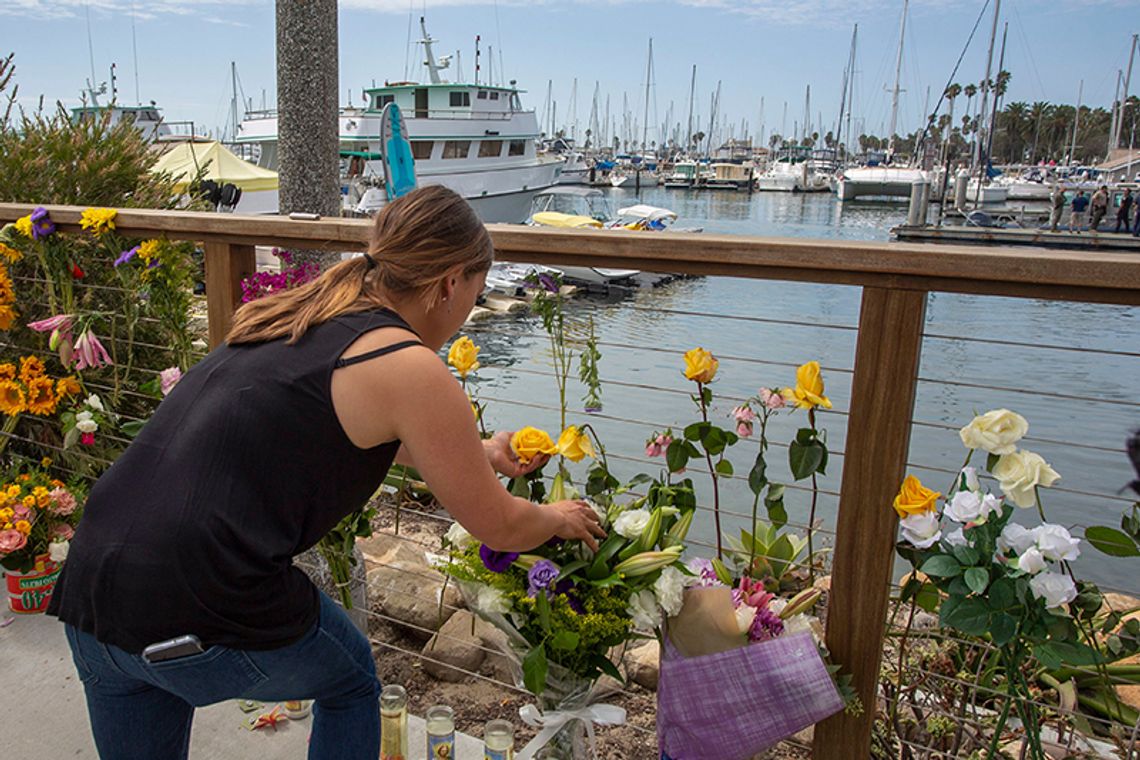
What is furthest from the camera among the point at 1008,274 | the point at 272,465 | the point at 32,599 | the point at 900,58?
the point at 900,58

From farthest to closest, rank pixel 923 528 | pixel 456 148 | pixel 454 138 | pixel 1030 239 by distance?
pixel 456 148 < pixel 454 138 < pixel 1030 239 < pixel 923 528

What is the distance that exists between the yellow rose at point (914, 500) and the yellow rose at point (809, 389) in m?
0.21

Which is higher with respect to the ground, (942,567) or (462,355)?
(462,355)

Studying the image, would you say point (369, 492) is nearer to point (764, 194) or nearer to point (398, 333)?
point (398, 333)

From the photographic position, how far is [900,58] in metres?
48.1

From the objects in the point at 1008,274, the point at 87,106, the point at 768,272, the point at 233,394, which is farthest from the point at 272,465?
the point at 87,106

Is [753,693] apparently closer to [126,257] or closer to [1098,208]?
[126,257]

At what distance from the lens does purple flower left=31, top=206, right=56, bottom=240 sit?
2.82 meters

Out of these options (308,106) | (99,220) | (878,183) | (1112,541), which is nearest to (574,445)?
(1112,541)

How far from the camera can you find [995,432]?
5.18ft

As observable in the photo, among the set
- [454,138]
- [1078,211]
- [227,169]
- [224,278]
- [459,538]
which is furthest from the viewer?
[1078,211]

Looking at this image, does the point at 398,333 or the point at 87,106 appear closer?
the point at 398,333

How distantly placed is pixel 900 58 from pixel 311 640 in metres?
52.9

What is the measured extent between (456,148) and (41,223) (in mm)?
22569
